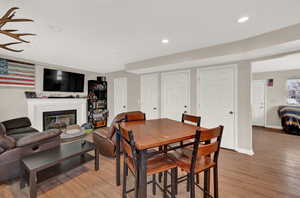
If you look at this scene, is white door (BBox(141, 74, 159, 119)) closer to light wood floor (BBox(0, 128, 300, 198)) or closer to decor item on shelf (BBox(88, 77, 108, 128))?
decor item on shelf (BBox(88, 77, 108, 128))

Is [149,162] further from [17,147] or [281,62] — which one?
[281,62]

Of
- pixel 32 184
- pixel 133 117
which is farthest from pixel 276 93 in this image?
pixel 32 184

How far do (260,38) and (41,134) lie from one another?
4.01 metres

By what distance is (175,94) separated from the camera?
12.7 ft

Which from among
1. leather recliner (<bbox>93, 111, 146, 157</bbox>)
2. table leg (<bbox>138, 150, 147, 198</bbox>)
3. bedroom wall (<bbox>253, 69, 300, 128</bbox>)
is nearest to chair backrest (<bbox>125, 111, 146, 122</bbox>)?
leather recliner (<bbox>93, 111, 146, 157</bbox>)

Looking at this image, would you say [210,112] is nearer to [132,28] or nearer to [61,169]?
[132,28]

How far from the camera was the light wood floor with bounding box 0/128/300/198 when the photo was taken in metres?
1.69

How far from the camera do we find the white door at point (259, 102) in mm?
→ 5133

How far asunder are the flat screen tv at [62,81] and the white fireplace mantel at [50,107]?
0.38 meters

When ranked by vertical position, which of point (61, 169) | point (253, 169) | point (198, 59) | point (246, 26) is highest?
point (246, 26)

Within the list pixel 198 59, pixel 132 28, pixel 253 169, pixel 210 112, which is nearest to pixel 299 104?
pixel 210 112

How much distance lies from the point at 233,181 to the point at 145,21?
9.09ft

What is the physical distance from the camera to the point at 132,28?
2.00 meters

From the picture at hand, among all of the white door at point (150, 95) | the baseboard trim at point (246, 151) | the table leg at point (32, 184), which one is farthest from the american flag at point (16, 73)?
the baseboard trim at point (246, 151)
